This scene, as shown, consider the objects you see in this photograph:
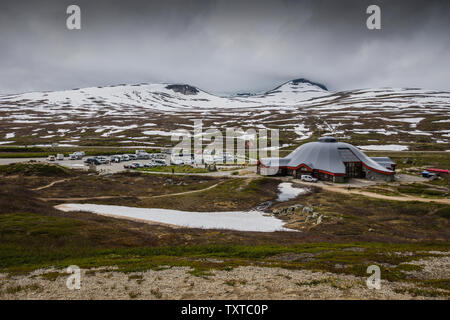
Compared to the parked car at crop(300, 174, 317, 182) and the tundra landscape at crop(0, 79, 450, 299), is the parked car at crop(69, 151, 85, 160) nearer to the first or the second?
the tundra landscape at crop(0, 79, 450, 299)

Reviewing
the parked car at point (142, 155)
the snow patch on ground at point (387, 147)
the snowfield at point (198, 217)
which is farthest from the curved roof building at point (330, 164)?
the snow patch on ground at point (387, 147)

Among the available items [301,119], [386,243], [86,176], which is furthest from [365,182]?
[301,119]

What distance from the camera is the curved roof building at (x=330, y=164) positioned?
65.8 meters

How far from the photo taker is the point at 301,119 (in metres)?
199

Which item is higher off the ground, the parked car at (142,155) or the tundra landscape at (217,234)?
the parked car at (142,155)

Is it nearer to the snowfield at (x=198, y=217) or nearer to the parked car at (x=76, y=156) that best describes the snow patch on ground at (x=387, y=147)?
the snowfield at (x=198, y=217)

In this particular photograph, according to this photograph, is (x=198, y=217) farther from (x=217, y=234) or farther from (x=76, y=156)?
(x=76, y=156)

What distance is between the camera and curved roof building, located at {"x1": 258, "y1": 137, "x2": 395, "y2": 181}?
6575cm

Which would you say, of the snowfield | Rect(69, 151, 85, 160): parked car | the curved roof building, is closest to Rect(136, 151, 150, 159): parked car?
Rect(69, 151, 85, 160): parked car

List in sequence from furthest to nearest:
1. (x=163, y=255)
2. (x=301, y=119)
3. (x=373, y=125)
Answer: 1. (x=301, y=119)
2. (x=373, y=125)
3. (x=163, y=255)

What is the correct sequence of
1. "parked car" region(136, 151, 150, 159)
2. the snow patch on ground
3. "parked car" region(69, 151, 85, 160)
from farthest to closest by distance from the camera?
the snow patch on ground
"parked car" region(136, 151, 150, 159)
"parked car" region(69, 151, 85, 160)

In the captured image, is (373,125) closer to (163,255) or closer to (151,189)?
(151,189)
